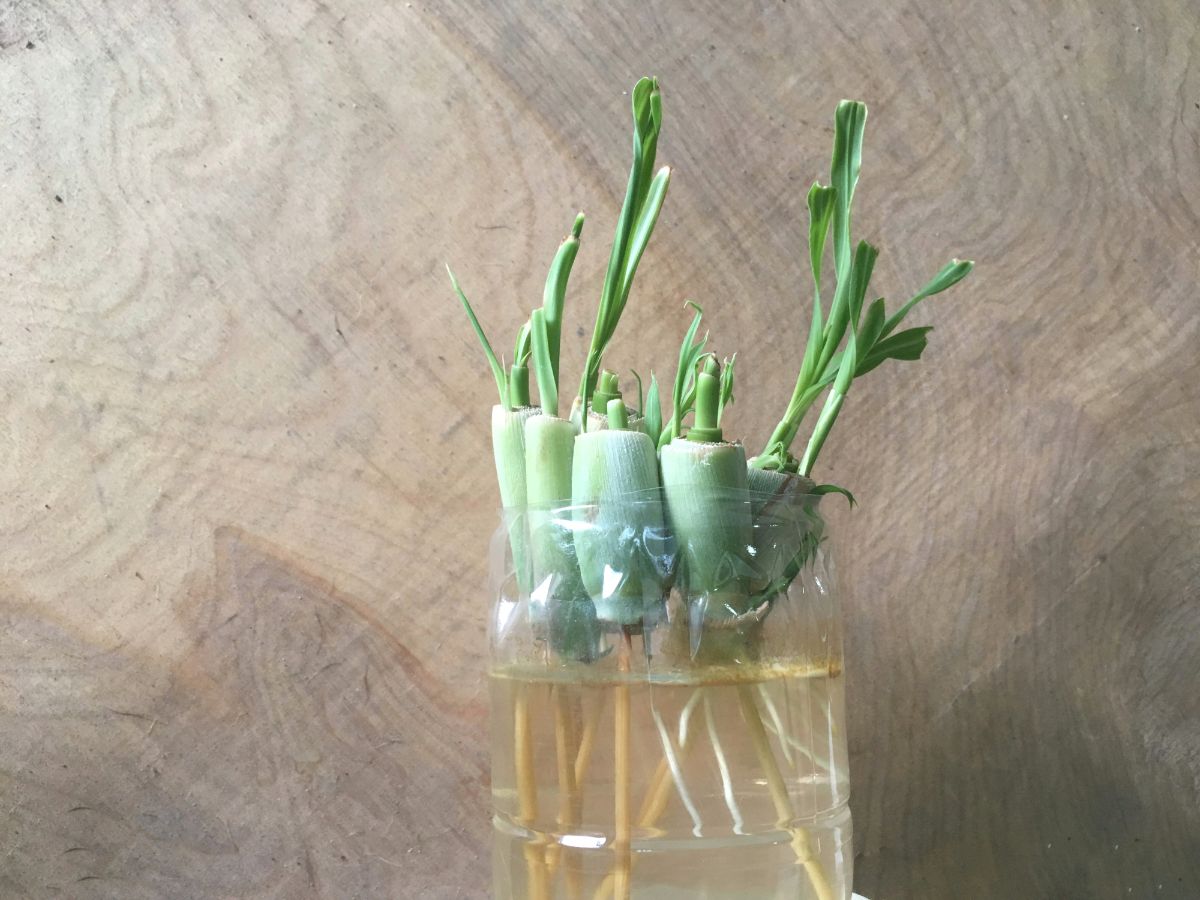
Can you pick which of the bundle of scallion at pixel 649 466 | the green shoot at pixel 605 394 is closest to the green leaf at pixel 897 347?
the bundle of scallion at pixel 649 466

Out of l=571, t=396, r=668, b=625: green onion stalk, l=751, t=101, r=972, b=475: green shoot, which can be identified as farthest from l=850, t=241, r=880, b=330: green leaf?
l=571, t=396, r=668, b=625: green onion stalk

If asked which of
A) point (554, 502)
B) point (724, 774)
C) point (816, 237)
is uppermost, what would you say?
point (816, 237)

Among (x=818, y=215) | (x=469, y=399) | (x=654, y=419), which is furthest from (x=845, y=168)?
(x=469, y=399)

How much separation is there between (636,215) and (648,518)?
0.38 feet

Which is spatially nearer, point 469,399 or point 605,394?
point 605,394

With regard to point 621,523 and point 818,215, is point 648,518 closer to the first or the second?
point 621,523

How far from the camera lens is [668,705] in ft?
1.31

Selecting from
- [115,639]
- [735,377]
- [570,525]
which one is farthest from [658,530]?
[115,639]

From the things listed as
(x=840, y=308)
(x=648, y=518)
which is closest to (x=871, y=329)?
(x=840, y=308)

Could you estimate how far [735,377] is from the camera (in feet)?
1.84

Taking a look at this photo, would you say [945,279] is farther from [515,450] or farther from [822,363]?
[515,450]

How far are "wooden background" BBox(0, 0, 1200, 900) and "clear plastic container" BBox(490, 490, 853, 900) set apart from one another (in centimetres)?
14

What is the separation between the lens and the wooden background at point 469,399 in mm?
548

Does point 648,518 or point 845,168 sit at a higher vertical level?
point 845,168
